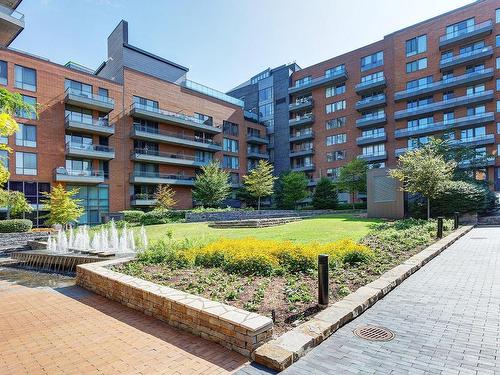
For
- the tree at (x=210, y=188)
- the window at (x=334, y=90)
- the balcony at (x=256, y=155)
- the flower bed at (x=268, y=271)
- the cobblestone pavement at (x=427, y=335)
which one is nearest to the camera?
the cobblestone pavement at (x=427, y=335)

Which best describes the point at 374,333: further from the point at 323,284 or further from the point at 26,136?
the point at 26,136

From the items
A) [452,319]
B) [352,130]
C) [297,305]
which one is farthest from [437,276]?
[352,130]

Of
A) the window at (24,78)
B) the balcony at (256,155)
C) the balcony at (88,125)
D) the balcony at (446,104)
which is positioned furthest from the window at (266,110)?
the window at (24,78)

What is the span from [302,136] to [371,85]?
13579 millimetres

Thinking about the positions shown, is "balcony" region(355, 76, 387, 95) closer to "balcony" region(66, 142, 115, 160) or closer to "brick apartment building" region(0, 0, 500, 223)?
"brick apartment building" region(0, 0, 500, 223)

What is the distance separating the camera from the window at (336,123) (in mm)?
50656

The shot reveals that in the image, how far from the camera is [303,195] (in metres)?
43.1

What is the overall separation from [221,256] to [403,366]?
18.7ft

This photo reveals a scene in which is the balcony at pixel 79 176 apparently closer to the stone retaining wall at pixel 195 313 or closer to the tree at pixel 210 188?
the tree at pixel 210 188

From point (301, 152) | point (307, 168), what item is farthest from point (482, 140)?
point (301, 152)

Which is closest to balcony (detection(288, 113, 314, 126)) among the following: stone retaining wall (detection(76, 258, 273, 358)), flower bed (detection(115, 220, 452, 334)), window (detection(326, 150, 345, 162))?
window (detection(326, 150, 345, 162))

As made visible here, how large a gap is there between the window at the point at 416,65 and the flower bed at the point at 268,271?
41.7m

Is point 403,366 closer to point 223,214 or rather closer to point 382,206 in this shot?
point 382,206

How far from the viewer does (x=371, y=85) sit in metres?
46.2
